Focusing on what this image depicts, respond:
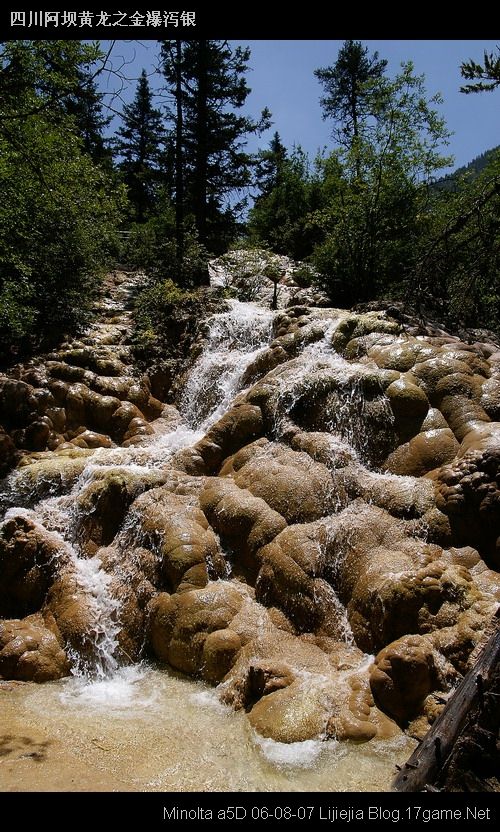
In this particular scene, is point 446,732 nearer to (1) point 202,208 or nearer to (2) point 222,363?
(2) point 222,363

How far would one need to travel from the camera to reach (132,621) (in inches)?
242

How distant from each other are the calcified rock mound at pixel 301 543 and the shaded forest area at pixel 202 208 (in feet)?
6.10

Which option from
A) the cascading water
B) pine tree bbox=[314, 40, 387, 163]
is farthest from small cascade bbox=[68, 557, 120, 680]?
pine tree bbox=[314, 40, 387, 163]

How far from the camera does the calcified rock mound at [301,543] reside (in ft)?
16.1

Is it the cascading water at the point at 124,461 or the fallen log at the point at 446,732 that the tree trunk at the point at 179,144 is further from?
the fallen log at the point at 446,732

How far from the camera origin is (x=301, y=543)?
6.33m

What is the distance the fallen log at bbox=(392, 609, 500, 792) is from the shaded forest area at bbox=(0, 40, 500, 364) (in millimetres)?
2738

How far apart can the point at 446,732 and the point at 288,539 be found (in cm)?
349

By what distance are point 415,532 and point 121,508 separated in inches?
177

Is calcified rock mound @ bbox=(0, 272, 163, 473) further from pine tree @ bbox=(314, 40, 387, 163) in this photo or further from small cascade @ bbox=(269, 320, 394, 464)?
pine tree @ bbox=(314, 40, 387, 163)

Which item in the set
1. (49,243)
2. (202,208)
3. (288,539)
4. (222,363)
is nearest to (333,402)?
(288,539)

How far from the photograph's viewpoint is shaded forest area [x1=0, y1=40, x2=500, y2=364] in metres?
5.80

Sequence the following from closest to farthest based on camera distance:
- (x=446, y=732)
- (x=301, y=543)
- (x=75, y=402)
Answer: (x=446, y=732) < (x=301, y=543) < (x=75, y=402)
